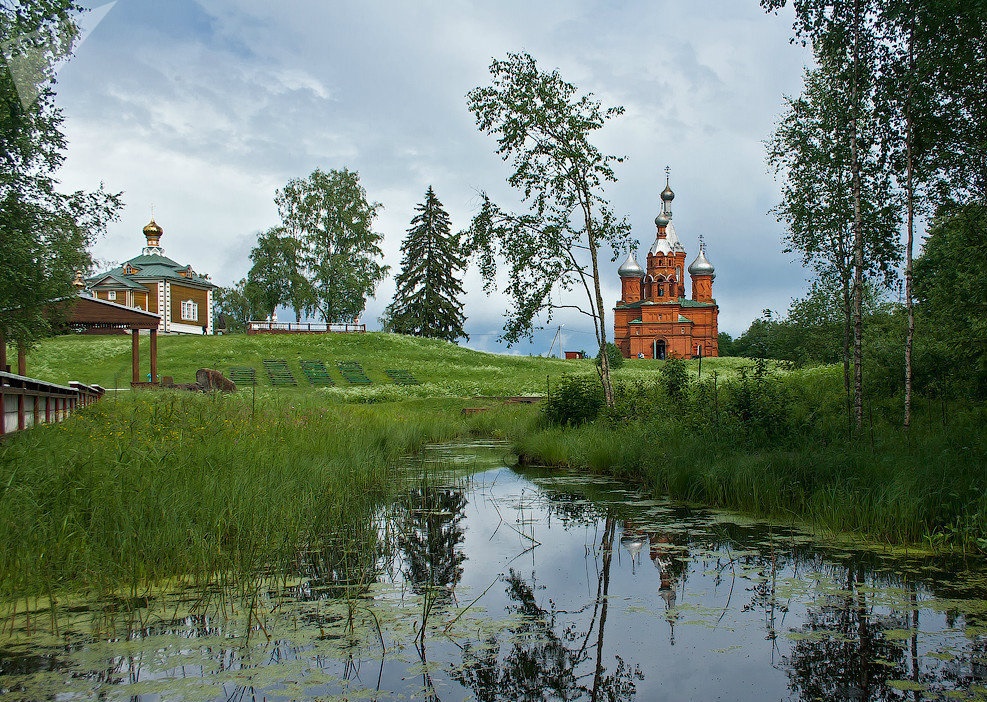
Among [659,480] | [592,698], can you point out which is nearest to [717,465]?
[659,480]

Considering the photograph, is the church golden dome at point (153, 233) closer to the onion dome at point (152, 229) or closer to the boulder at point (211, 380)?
the onion dome at point (152, 229)

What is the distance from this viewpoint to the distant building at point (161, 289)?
184 feet

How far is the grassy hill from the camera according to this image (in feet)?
108

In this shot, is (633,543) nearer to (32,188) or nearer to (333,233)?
(32,188)

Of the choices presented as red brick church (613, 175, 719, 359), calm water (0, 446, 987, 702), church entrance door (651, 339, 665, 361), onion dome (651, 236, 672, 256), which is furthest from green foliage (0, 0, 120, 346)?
onion dome (651, 236, 672, 256)

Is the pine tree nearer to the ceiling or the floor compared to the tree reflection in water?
nearer to the ceiling

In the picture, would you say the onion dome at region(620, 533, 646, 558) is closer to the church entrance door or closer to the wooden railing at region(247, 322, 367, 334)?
the wooden railing at region(247, 322, 367, 334)

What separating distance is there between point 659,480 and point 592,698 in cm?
603

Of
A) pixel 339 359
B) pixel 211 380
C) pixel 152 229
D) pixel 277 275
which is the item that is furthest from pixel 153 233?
pixel 211 380

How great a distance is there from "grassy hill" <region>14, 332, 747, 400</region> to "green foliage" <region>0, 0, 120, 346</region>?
16397 mm

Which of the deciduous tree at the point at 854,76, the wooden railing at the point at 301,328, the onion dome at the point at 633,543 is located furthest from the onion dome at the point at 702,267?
the onion dome at the point at 633,543

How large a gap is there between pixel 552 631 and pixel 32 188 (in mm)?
11684

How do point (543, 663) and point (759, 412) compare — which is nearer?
point (543, 663)

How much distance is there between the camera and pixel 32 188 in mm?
11875
